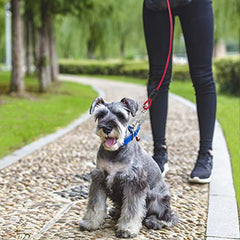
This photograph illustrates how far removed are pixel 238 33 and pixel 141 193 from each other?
64.1 feet

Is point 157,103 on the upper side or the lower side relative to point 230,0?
lower

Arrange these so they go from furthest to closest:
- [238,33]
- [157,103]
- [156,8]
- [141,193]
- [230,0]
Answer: [238,33]
[230,0]
[157,103]
[156,8]
[141,193]

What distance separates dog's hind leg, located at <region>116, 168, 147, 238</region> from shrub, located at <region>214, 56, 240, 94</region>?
11.1 m

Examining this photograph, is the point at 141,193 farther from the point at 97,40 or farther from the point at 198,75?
the point at 97,40

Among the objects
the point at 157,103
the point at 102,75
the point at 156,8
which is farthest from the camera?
the point at 102,75

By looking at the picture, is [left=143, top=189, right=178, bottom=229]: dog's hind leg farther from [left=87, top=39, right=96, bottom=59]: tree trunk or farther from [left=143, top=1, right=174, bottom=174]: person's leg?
[left=87, top=39, right=96, bottom=59]: tree trunk

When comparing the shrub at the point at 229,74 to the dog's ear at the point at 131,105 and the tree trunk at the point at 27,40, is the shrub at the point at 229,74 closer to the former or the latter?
the tree trunk at the point at 27,40

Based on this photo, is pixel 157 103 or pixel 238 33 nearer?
pixel 157 103

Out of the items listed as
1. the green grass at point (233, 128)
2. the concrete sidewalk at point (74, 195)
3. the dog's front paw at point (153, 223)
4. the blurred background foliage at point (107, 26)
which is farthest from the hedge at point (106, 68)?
the dog's front paw at point (153, 223)

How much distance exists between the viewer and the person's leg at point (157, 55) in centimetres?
399

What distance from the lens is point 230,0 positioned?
18.0 m

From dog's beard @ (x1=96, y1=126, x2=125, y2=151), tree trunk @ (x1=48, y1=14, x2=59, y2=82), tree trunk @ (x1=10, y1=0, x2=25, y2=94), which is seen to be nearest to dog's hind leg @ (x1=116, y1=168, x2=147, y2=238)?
dog's beard @ (x1=96, y1=126, x2=125, y2=151)

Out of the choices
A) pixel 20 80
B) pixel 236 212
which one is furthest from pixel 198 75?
pixel 20 80

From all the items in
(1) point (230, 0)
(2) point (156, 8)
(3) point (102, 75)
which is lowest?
(3) point (102, 75)
